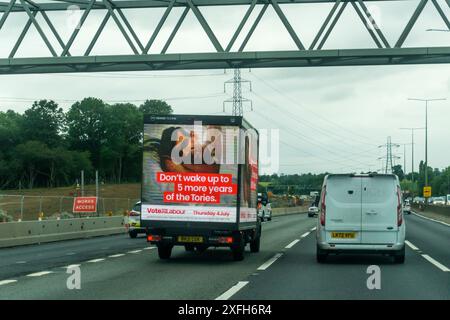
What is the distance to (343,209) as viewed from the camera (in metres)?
19.6

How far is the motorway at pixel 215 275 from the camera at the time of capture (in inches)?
523

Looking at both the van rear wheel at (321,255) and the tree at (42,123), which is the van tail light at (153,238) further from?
the tree at (42,123)

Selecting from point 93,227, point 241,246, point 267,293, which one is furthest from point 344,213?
point 93,227

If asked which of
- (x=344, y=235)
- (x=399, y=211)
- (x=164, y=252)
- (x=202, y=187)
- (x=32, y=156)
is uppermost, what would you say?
(x=32, y=156)

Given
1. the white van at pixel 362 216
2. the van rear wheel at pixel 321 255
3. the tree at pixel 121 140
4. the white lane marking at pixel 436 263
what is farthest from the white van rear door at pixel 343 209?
the tree at pixel 121 140

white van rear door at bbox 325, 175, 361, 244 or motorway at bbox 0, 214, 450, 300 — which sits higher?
white van rear door at bbox 325, 175, 361, 244

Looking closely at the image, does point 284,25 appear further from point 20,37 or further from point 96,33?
point 20,37

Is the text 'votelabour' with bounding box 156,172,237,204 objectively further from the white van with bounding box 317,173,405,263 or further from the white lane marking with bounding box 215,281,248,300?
the white lane marking with bounding box 215,281,248,300

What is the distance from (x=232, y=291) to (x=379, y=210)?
6.73 meters

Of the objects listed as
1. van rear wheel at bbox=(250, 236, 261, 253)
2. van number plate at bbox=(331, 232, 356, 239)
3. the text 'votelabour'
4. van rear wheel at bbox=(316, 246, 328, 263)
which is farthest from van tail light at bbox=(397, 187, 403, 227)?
van rear wheel at bbox=(250, 236, 261, 253)

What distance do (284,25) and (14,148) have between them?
422ft

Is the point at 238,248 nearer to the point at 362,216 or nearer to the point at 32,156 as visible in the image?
the point at 362,216

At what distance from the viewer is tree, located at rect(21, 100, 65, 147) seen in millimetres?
156875

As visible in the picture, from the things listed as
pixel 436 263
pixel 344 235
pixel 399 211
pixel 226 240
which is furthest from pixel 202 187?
pixel 436 263
